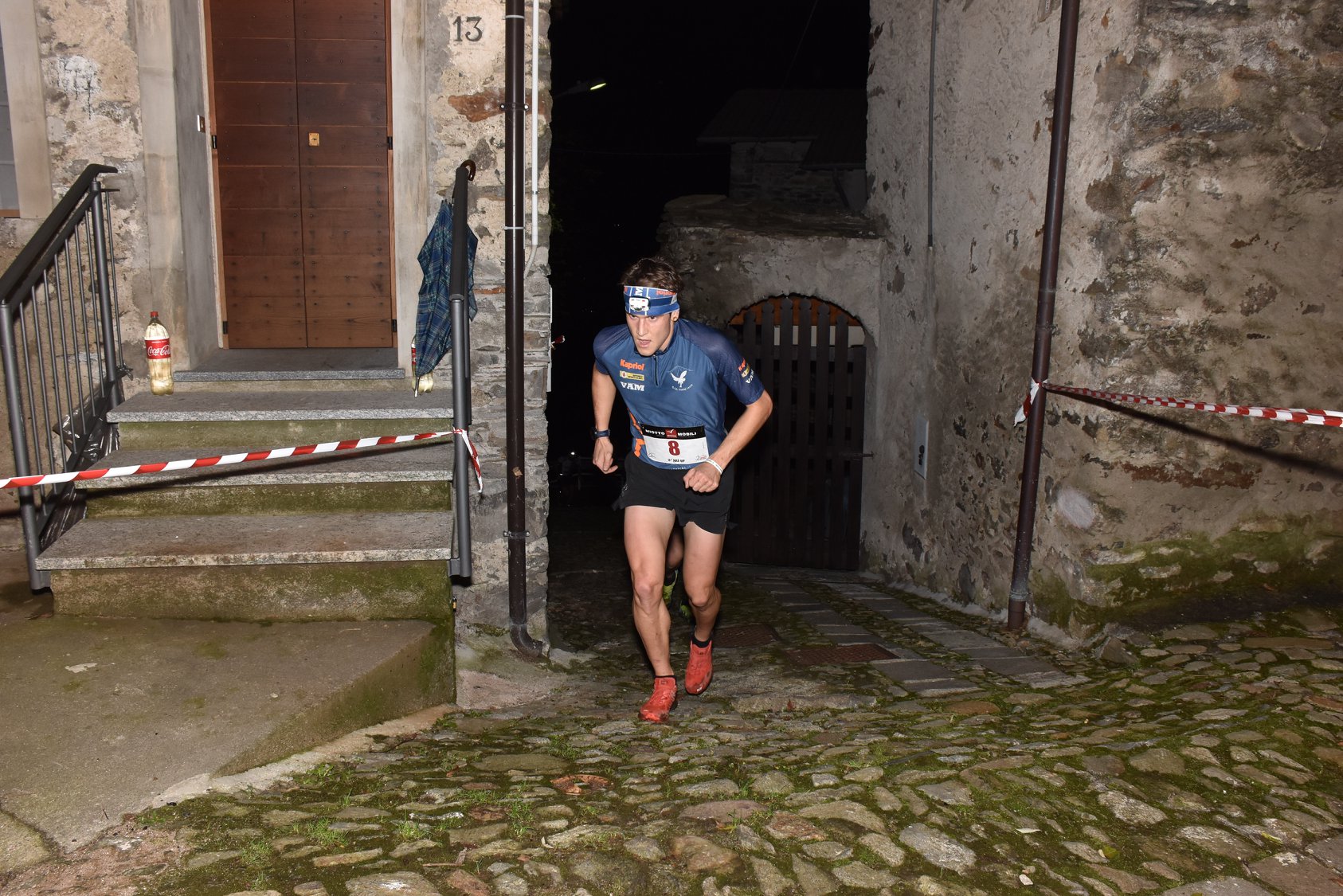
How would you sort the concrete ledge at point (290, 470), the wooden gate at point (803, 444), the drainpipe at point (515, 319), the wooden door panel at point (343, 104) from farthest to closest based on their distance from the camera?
the wooden gate at point (803, 444)
the wooden door panel at point (343, 104)
the drainpipe at point (515, 319)
the concrete ledge at point (290, 470)

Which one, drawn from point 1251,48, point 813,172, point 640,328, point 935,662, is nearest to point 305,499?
point 640,328

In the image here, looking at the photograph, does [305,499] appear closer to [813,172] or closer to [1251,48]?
[1251,48]

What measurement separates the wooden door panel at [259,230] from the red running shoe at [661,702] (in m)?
3.88

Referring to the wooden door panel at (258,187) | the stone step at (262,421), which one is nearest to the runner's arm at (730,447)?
the stone step at (262,421)

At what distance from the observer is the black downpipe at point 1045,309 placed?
16.6 ft

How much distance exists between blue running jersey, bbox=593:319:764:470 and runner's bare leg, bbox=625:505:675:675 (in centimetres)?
23

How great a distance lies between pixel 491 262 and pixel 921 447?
3.58 metres

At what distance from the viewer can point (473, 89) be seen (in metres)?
5.39

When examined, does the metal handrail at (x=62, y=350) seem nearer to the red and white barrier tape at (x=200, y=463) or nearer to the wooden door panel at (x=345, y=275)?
the red and white barrier tape at (x=200, y=463)

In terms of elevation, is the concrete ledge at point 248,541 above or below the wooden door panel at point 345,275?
below

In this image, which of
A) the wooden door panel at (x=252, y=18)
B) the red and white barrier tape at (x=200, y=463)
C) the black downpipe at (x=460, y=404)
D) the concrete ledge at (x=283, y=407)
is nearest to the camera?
the red and white barrier tape at (x=200, y=463)

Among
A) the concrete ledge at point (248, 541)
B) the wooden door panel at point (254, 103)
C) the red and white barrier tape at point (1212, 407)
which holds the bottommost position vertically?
the concrete ledge at point (248, 541)

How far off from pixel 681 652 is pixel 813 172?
1457cm

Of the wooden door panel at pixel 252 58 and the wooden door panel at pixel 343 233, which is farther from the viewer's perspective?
the wooden door panel at pixel 343 233
